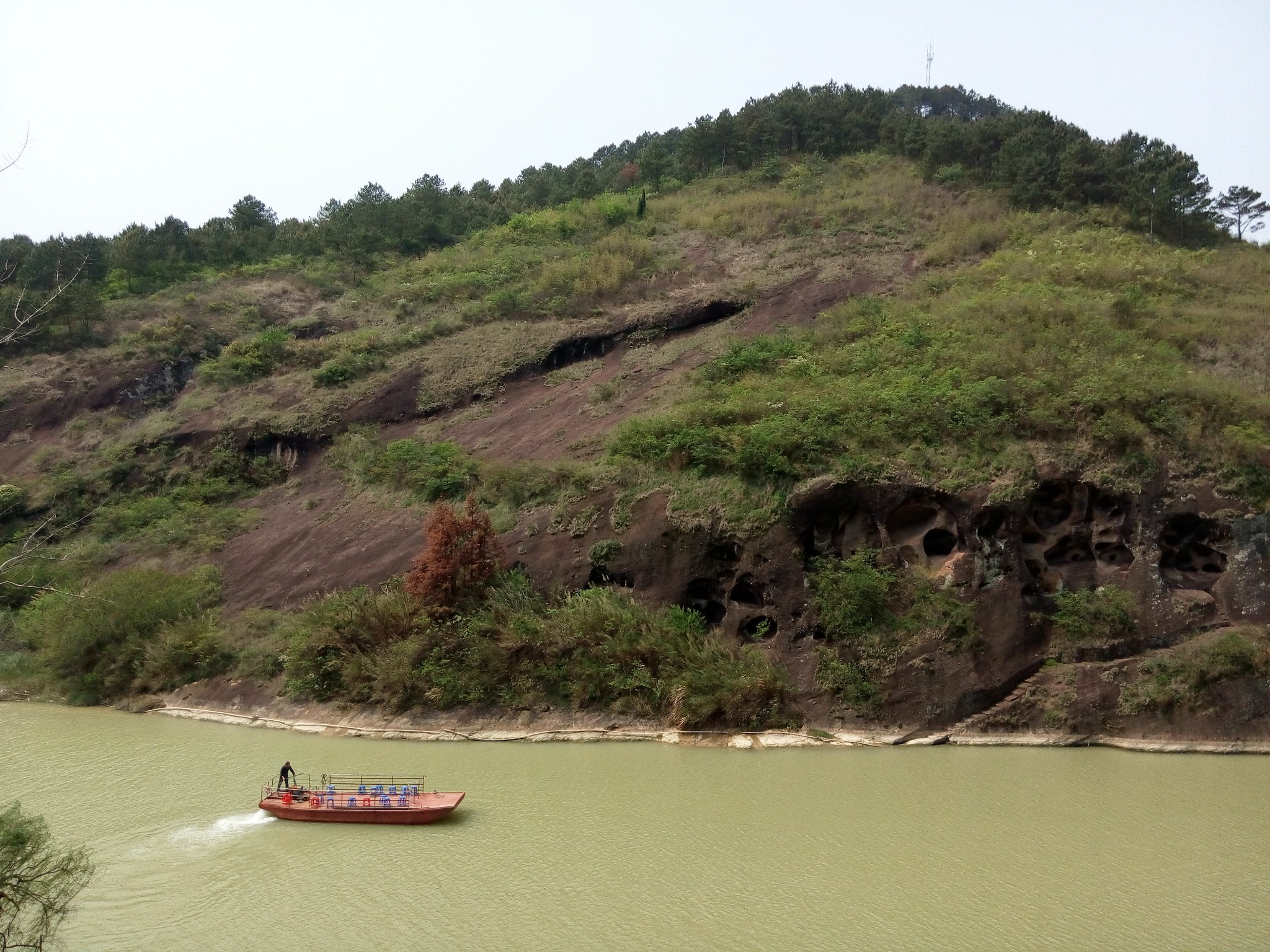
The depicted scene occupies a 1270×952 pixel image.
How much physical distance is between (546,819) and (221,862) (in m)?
4.82

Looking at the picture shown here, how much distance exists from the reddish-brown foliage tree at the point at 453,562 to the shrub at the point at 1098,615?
1294 centimetres

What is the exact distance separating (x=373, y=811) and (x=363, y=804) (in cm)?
26

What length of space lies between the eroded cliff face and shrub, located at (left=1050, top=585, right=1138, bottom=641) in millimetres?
161

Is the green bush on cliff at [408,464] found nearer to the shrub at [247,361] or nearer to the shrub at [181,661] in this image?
the shrub at [181,661]

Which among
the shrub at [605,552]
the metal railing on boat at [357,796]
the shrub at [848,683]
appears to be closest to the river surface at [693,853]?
the metal railing on boat at [357,796]

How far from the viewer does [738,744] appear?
19.8 metres

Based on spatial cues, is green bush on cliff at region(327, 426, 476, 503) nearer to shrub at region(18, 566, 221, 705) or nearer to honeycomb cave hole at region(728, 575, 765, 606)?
shrub at region(18, 566, 221, 705)

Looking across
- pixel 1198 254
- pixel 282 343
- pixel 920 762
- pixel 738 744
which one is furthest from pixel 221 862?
pixel 1198 254

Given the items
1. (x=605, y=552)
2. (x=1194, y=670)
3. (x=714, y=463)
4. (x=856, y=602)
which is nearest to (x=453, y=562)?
(x=605, y=552)

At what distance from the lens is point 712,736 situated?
2020 centimetres

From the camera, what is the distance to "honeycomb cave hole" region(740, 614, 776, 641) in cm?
2180

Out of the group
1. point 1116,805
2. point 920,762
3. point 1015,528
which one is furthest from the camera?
point 1015,528

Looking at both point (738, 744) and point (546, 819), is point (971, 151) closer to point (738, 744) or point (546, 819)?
point (738, 744)

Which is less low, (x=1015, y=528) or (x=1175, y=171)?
(x=1175, y=171)
